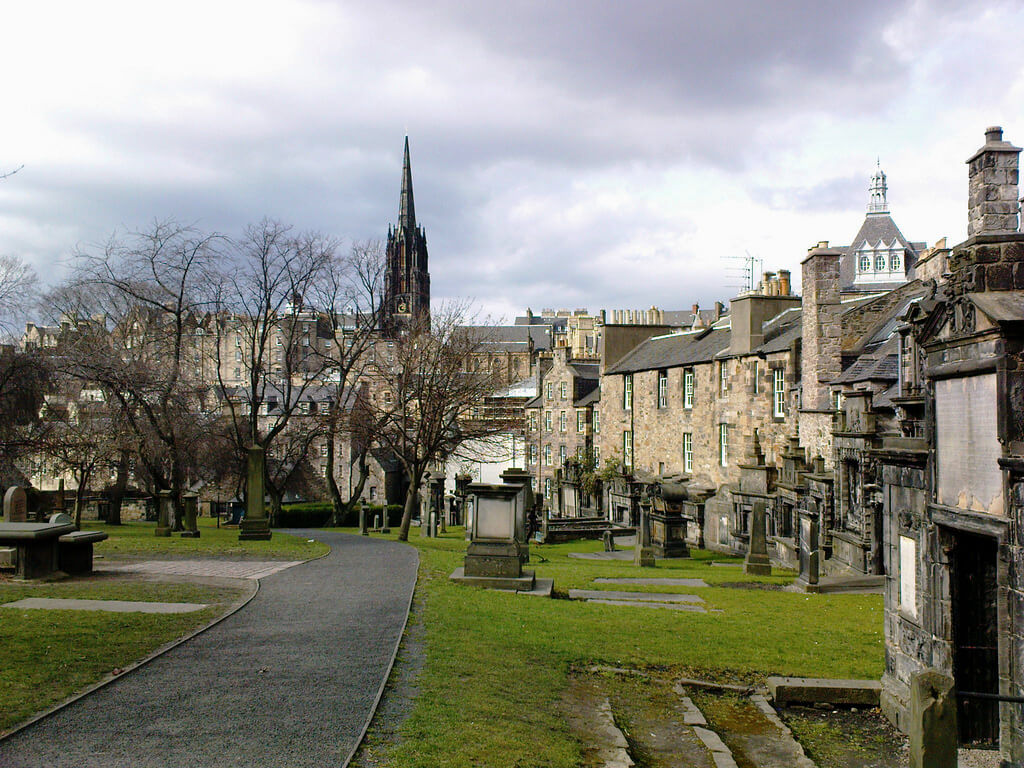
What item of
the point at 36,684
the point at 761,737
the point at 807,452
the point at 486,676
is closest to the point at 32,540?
the point at 36,684

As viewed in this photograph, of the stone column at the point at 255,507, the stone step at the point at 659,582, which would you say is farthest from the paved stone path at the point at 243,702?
the stone column at the point at 255,507

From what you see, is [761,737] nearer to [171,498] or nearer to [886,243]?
[171,498]

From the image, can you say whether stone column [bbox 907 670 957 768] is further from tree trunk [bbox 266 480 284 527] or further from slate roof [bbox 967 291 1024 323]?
tree trunk [bbox 266 480 284 527]

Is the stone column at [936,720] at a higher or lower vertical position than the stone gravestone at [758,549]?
higher

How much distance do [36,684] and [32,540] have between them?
21.4 feet

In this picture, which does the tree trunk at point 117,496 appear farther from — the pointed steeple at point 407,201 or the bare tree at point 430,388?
the pointed steeple at point 407,201

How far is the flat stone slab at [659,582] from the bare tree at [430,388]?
11047mm

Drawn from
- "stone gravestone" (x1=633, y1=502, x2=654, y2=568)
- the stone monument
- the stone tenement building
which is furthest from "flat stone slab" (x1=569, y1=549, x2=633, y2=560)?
the stone tenement building

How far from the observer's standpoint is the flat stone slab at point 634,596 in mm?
14320

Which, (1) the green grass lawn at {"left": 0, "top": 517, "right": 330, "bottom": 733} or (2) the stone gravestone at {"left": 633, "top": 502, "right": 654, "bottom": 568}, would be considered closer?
(1) the green grass lawn at {"left": 0, "top": 517, "right": 330, "bottom": 733}

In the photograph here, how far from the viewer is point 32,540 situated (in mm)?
13016

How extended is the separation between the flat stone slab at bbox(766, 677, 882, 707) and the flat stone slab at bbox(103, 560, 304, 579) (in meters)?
9.45

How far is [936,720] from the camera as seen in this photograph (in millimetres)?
4695

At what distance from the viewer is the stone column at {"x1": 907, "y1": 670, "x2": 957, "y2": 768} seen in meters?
4.69
